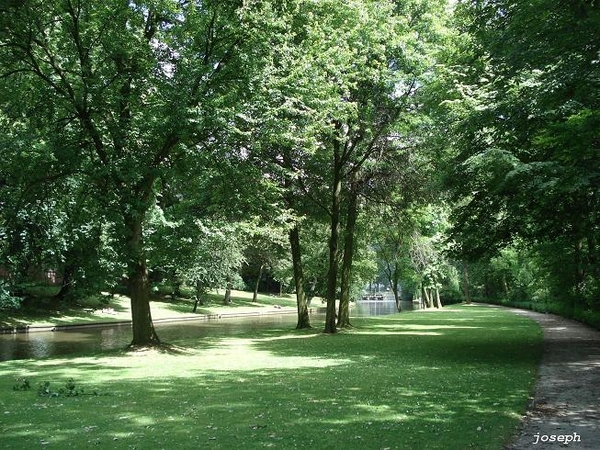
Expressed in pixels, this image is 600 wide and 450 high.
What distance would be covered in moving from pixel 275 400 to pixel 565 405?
4643mm

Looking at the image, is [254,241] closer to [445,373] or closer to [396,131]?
[396,131]

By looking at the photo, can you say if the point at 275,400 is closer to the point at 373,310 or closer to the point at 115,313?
the point at 115,313

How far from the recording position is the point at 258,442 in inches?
247

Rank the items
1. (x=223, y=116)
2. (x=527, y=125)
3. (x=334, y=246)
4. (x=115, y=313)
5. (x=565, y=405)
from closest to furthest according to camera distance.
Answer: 1. (x=565, y=405)
2. (x=527, y=125)
3. (x=223, y=116)
4. (x=334, y=246)
5. (x=115, y=313)

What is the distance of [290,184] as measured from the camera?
25656mm

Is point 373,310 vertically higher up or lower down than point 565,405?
lower down

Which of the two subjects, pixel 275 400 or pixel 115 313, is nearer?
pixel 275 400

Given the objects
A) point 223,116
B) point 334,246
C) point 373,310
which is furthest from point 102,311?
point 373,310

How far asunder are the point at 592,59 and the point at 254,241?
76.1ft

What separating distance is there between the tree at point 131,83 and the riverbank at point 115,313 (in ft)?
24.4

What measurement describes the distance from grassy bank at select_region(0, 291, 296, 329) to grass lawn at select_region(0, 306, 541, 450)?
586 cm

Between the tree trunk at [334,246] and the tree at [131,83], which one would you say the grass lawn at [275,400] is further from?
the tree trunk at [334,246]

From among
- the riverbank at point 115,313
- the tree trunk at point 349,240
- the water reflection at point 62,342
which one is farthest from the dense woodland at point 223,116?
the water reflection at point 62,342

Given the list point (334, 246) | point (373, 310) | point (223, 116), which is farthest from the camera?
point (373, 310)
